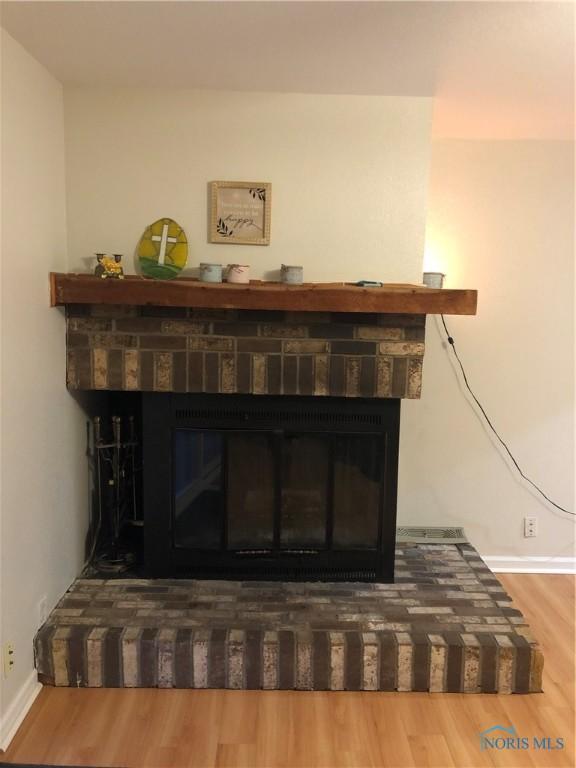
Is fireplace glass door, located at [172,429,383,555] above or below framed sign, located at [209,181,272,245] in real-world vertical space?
below

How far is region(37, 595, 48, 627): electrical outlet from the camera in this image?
7.47 feet

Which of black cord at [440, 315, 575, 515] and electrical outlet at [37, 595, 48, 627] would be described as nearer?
electrical outlet at [37, 595, 48, 627]

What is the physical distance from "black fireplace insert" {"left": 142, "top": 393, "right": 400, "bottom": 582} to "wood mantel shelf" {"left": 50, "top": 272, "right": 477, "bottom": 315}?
447 millimetres

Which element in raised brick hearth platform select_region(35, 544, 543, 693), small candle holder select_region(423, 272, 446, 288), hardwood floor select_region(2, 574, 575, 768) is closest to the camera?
hardwood floor select_region(2, 574, 575, 768)

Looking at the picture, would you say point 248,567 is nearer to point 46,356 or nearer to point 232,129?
point 46,356

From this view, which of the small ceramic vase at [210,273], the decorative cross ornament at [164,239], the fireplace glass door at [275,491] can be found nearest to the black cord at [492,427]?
the fireplace glass door at [275,491]

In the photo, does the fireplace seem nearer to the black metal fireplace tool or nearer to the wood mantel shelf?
the wood mantel shelf

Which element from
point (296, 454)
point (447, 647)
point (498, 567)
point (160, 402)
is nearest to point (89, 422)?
point (160, 402)

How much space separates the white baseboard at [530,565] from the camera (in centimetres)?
329

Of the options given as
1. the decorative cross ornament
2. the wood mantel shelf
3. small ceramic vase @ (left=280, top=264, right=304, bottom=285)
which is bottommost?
the wood mantel shelf

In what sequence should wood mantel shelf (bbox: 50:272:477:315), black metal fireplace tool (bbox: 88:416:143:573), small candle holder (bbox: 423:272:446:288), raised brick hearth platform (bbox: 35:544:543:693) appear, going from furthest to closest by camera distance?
black metal fireplace tool (bbox: 88:416:143:573), small candle holder (bbox: 423:272:446:288), wood mantel shelf (bbox: 50:272:477:315), raised brick hearth platform (bbox: 35:544:543:693)

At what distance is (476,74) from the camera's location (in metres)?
2.21

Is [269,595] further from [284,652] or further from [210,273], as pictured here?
[210,273]

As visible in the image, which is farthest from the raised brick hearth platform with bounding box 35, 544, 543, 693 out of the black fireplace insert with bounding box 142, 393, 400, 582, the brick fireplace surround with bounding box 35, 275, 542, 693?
the black fireplace insert with bounding box 142, 393, 400, 582
